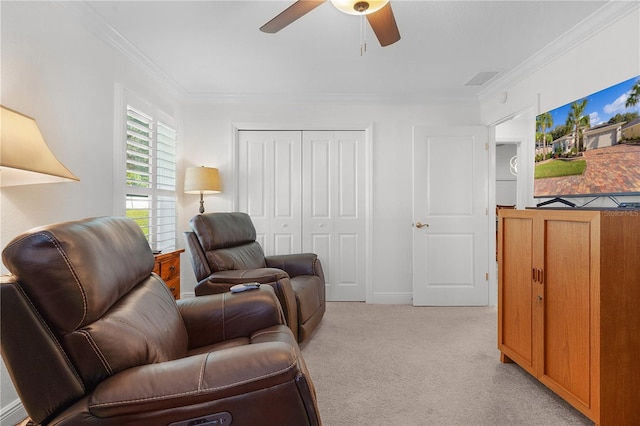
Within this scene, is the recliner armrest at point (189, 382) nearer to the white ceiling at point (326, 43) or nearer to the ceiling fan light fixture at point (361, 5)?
the ceiling fan light fixture at point (361, 5)

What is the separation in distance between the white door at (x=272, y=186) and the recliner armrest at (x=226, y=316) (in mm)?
2346

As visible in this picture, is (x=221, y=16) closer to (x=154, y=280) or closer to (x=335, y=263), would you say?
(x=154, y=280)

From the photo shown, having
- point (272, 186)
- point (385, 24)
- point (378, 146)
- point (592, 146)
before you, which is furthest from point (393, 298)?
point (385, 24)

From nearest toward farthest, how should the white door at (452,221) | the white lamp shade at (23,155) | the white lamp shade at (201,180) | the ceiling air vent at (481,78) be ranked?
the white lamp shade at (23,155), the ceiling air vent at (481,78), the white lamp shade at (201,180), the white door at (452,221)

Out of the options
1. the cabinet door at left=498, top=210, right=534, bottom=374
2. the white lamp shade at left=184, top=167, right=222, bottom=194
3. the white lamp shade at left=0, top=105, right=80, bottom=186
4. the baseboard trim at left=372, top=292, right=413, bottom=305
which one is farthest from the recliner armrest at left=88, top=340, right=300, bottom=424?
the baseboard trim at left=372, top=292, right=413, bottom=305

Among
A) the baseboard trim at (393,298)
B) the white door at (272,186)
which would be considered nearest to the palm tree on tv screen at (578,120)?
the baseboard trim at (393,298)

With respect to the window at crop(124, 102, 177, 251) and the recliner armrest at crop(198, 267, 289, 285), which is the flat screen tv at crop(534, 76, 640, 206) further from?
the window at crop(124, 102, 177, 251)

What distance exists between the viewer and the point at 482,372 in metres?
2.32

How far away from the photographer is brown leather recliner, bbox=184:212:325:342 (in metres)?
2.52

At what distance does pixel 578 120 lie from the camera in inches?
101

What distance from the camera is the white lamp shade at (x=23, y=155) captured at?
4.51 feet

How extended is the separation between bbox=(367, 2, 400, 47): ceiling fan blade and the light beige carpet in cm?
210

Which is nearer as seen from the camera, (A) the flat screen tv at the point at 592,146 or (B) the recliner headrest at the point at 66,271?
(B) the recliner headrest at the point at 66,271

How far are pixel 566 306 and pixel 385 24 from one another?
182 cm
